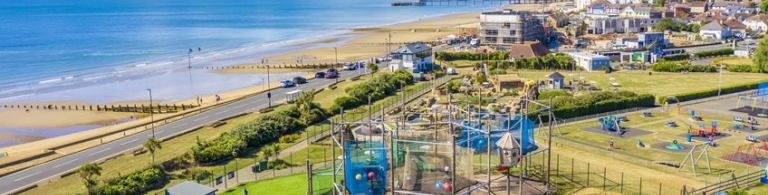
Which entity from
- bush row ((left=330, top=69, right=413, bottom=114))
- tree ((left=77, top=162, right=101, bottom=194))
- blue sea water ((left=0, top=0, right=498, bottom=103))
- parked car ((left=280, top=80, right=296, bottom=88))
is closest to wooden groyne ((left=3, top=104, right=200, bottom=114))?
blue sea water ((left=0, top=0, right=498, bottom=103))

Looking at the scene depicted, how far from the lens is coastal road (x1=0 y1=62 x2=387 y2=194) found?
3682 centimetres

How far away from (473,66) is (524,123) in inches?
1967

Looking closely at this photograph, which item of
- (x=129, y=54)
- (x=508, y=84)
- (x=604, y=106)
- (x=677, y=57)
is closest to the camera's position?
(x=604, y=106)

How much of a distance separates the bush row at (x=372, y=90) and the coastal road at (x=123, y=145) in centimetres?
750

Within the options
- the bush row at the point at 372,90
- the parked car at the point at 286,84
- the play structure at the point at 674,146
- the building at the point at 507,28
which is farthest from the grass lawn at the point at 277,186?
the building at the point at 507,28

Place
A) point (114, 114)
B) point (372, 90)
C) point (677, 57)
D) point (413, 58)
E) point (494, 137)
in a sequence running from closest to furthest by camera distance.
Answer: point (494, 137), point (372, 90), point (114, 114), point (413, 58), point (677, 57)

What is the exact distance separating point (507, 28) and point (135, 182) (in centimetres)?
7965

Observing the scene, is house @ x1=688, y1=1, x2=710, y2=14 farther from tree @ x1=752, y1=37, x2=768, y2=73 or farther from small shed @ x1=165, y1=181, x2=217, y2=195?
small shed @ x1=165, y1=181, x2=217, y2=195

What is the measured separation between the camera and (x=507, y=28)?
10431cm

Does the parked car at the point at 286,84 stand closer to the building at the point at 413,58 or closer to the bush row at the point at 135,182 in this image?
the building at the point at 413,58

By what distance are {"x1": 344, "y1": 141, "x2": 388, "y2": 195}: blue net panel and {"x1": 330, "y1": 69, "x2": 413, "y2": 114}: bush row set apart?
24.2m

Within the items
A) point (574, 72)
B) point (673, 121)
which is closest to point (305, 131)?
point (673, 121)

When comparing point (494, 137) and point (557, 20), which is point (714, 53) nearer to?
point (557, 20)

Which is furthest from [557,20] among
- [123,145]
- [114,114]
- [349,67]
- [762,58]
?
[123,145]
